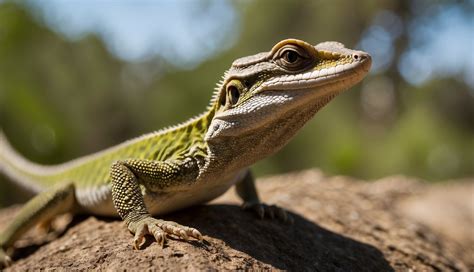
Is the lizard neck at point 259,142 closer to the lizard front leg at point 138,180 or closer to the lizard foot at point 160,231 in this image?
the lizard front leg at point 138,180

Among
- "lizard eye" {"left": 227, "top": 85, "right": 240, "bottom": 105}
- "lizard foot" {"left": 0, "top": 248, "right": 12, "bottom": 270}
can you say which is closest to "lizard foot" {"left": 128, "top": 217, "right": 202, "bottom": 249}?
"lizard eye" {"left": 227, "top": 85, "right": 240, "bottom": 105}

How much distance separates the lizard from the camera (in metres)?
3.81

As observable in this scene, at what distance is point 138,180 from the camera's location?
172 inches

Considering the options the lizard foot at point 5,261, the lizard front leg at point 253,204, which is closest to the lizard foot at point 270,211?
the lizard front leg at point 253,204

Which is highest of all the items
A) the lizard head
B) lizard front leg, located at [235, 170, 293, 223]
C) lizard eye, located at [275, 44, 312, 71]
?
lizard eye, located at [275, 44, 312, 71]

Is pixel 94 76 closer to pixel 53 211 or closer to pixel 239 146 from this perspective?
pixel 53 211

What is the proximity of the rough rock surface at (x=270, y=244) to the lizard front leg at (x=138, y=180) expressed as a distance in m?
0.23

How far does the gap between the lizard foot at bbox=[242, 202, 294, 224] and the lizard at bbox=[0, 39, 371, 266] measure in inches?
0.4

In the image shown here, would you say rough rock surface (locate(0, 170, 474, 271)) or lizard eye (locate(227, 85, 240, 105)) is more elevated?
lizard eye (locate(227, 85, 240, 105))

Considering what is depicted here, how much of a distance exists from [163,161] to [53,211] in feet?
5.50

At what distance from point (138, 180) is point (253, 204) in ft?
4.54

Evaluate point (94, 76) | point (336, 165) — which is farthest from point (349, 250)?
point (94, 76)

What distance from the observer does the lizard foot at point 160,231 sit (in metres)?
3.77

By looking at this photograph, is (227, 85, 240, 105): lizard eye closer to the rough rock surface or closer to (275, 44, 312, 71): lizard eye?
(275, 44, 312, 71): lizard eye
